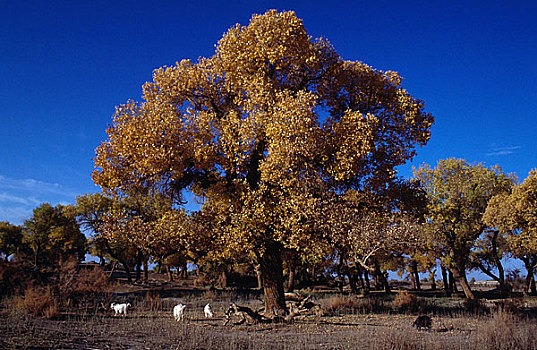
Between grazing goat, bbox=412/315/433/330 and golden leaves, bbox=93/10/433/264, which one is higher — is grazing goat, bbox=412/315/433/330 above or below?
below

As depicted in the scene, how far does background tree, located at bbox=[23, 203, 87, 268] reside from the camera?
53.0 m

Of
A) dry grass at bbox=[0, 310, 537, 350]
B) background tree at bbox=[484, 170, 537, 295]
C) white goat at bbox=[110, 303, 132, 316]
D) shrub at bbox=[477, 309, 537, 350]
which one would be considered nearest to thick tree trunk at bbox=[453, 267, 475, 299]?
background tree at bbox=[484, 170, 537, 295]

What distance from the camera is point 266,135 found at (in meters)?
15.8

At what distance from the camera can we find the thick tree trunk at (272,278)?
58.8 feet

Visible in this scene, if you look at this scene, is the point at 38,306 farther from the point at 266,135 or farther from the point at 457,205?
the point at 457,205

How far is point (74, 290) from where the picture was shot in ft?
66.0

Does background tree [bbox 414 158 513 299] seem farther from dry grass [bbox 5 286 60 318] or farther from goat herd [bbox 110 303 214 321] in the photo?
dry grass [bbox 5 286 60 318]

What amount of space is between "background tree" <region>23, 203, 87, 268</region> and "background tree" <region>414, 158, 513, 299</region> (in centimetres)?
4208

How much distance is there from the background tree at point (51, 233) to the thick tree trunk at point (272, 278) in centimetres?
4177

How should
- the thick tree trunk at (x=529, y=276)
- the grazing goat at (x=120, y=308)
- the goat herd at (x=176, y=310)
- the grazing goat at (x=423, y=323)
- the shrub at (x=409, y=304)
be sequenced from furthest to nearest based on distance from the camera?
the thick tree trunk at (x=529, y=276)
the shrub at (x=409, y=304)
the grazing goat at (x=120, y=308)
the goat herd at (x=176, y=310)
the grazing goat at (x=423, y=323)

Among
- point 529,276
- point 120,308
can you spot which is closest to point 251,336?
point 120,308

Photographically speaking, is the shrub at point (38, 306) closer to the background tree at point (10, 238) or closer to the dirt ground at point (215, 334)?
the dirt ground at point (215, 334)

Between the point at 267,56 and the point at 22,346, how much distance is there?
42.5 feet

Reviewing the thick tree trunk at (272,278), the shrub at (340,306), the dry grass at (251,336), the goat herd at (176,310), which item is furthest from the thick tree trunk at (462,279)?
the goat herd at (176,310)
